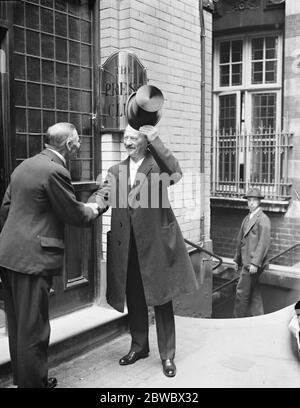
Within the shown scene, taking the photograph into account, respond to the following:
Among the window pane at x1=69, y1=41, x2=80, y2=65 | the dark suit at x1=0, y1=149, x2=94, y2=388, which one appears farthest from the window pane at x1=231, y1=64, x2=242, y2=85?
the dark suit at x1=0, y1=149, x2=94, y2=388

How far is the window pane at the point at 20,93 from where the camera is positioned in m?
3.99

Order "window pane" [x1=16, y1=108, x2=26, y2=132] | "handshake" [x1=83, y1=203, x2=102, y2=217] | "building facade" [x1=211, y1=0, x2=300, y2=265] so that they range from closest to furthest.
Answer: "handshake" [x1=83, y1=203, x2=102, y2=217]
"window pane" [x1=16, y1=108, x2=26, y2=132]
"building facade" [x1=211, y1=0, x2=300, y2=265]

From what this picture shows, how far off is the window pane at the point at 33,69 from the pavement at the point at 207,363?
2.39 m

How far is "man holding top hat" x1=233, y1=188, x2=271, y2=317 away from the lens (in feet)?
21.1

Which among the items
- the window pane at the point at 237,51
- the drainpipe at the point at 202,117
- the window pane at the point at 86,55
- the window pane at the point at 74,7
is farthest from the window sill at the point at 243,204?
the window pane at the point at 74,7

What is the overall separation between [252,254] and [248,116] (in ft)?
9.21

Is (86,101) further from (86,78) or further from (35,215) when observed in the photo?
(35,215)

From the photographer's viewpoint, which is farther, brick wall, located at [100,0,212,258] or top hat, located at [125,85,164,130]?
brick wall, located at [100,0,212,258]

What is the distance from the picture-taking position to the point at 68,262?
15.1ft

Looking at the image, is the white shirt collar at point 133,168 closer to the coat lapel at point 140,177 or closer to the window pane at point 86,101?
the coat lapel at point 140,177

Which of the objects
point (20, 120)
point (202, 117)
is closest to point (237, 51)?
point (202, 117)

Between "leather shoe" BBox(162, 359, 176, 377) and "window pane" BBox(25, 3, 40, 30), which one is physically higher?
"window pane" BBox(25, 3, 40, 30)

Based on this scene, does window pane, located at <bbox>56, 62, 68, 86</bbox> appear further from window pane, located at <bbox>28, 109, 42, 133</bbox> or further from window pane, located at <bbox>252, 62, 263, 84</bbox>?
window pane, located at <bbox>252, 62, 263, 84</bbox>

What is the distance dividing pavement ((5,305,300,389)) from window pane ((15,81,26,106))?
217 centimetres
